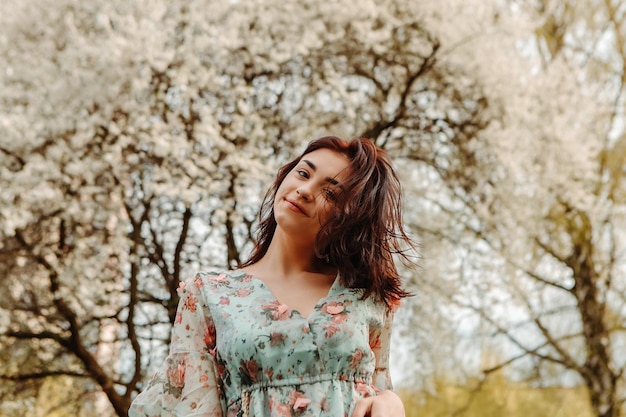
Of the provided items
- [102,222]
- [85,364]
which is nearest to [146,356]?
[85,364]

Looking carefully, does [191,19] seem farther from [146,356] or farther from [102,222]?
[146,356]

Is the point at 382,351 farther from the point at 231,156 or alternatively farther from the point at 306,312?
the point at 231,156

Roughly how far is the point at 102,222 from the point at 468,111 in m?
3.05

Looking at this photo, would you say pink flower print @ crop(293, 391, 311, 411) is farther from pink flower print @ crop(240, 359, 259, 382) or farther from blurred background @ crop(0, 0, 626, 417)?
blurred background @ crop(0, 0, 626, 417)

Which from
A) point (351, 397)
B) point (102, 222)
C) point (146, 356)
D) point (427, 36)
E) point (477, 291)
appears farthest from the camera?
point (477, 291)

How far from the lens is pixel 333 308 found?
1.78 meters

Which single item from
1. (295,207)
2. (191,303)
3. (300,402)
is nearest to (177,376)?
(191,303)

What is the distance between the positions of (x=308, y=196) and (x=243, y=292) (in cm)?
23

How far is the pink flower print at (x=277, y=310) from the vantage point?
1.74 metres

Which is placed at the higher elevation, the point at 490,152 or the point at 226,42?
the point at 226,42

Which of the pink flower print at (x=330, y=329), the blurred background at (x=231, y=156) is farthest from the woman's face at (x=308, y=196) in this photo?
the blurred background at (x=231, y=156)

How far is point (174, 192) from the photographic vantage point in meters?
5.60

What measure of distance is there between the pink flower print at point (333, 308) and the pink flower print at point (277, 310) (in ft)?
0.26

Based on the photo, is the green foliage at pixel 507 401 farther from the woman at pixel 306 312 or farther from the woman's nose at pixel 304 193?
the woman's nose at pixel 304 193
